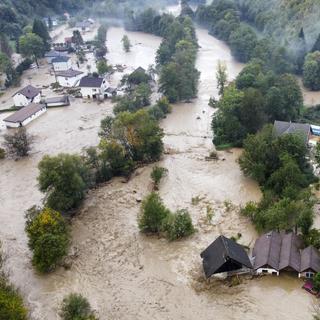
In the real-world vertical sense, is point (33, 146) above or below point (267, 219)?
below

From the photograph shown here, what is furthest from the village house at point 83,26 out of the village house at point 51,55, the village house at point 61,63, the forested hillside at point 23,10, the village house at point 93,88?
the village house at point 93,88

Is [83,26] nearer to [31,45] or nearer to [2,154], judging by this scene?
[31,45]

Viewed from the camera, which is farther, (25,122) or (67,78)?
(67,78)

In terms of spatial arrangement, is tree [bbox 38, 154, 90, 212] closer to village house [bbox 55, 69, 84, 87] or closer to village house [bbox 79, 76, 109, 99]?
village house [bbox 79, 76, 109, 99]

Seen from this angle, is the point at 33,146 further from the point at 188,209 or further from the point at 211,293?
the point at 211,293

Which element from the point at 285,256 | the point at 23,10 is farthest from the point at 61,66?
the point at 285,256

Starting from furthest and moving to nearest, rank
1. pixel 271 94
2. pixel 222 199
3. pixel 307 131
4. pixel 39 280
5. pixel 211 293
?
pixel 271 94, pixel 307 131, pixel 222 199, pixel 39 280, pixel 211 293

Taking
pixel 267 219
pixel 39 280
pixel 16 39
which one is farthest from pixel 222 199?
pixel 16 39
